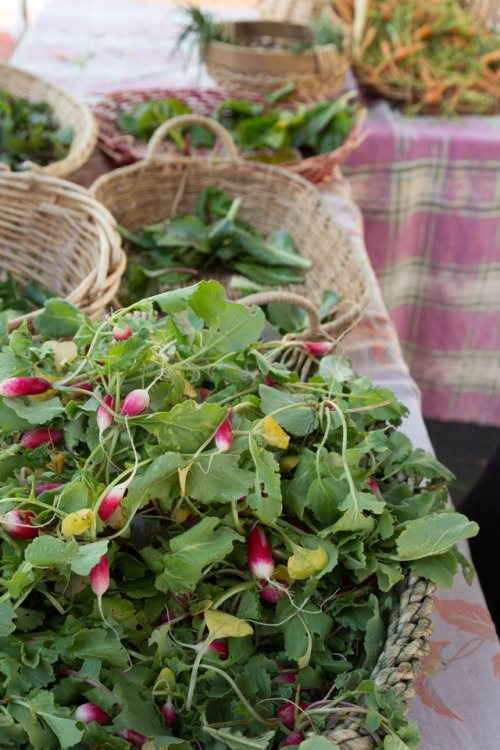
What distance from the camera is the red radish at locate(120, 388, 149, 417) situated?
1.75 ft

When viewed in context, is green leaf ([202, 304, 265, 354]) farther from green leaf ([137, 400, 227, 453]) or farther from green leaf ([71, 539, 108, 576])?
green leaf ([71, 539, 108, 576])

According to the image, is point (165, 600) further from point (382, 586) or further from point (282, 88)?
point (282, 88)

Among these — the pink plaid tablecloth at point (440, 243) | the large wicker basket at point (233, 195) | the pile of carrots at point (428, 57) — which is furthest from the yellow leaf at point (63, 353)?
the pile of carrots at point (428, 57)

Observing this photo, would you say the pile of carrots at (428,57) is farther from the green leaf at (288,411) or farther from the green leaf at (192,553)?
the green leaf at (192,553)

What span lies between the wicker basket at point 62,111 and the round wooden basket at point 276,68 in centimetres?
45

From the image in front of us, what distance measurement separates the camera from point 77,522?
47 centimetres

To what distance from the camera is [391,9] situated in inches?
79.7

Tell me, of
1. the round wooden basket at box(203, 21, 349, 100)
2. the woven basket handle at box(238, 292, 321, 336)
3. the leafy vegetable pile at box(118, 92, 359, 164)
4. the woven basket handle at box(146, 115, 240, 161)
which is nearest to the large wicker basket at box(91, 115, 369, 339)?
the woven basket handle at box(146, 115, 240, 161)

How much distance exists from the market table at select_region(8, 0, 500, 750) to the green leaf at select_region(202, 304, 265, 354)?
34 centimetres

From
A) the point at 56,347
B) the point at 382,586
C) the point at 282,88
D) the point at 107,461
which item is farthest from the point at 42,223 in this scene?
the point at 282,88

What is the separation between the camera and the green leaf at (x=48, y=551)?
1.51 ft

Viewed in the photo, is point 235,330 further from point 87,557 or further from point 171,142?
point 171,142

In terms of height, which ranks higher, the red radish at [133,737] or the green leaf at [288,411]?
the green leaf at [288,411]

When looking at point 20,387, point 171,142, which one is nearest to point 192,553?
point 20,387
